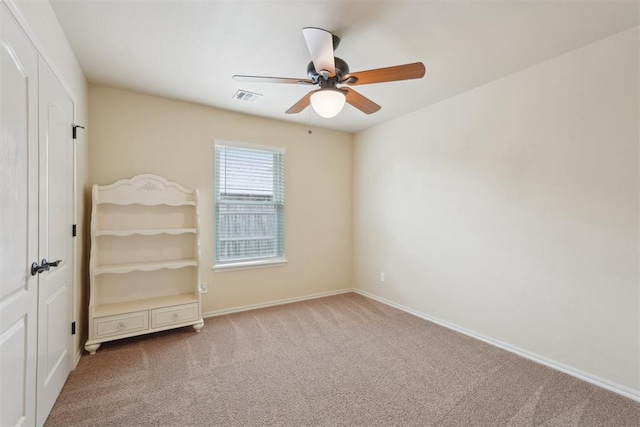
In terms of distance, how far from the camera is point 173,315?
2.98 meters

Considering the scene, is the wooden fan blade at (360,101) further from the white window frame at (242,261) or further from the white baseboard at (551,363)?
the white baseboard at (551,363)

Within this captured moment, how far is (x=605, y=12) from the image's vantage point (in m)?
1.89

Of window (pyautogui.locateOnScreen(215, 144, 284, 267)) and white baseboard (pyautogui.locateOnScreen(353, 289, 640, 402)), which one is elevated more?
window (pyautogui.locateOnScreen(215, 144, 284, 267))

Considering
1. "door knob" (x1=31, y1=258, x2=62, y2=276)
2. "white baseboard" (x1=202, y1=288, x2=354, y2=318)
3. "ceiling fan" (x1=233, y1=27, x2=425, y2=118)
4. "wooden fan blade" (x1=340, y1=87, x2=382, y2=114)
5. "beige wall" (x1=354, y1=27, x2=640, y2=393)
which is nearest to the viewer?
"door knob" (x1=31, y1=258, x2=62, y2=276)

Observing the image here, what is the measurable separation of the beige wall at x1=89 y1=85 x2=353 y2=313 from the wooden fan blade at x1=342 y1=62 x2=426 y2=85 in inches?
84.4

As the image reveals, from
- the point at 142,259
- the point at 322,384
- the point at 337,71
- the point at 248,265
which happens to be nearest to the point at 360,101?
the point at 337,71

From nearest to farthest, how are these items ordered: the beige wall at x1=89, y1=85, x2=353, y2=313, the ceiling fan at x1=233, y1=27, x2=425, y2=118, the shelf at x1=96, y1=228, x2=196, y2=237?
the ceiling fan at x1=233, y1=27, x2=425, y2=118
the shelf at x1=96, y1=228, x2=196, y2=237
the beige wall at x1=89, y1=85, x2=353, y2=313

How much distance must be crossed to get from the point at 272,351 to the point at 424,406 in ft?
4.53

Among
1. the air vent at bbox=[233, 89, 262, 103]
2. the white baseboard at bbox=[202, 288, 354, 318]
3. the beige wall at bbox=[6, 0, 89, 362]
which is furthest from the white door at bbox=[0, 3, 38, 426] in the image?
the white baseboard at bbox=[202, 288, 354, 318]

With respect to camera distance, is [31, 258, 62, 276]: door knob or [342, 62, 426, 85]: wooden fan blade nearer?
[31, 258, 62, 276]: door knob

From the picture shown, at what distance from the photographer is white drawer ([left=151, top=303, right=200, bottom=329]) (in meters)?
2.89

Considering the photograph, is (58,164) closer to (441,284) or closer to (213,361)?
(213,361)

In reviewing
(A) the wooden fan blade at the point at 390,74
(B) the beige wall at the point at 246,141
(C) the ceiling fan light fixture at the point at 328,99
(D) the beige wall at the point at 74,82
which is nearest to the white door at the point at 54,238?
(D) the beige wall at the point at 74,82

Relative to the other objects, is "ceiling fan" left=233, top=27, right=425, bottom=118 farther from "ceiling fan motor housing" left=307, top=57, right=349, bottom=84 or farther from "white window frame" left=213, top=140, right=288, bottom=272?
"white window frame" left=213, top=140, right=288, bottom=272
